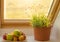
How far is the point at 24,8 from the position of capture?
9.15ft

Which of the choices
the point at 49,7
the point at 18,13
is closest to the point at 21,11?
the point at 18,13

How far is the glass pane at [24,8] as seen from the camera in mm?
2742

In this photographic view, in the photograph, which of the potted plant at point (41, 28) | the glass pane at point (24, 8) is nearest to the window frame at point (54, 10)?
the glass pane at point (24, 8)

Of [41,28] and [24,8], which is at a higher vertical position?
[24,8]

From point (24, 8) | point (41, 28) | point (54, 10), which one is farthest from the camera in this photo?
point (24, 8)

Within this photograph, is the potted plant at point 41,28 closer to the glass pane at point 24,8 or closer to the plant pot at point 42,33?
the plant pot at point 42,33

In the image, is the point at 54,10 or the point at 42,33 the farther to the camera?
the point at 54,10

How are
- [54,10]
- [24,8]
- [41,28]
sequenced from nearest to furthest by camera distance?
[41,28] → [54,10] → [24,8]

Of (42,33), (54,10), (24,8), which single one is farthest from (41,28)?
(24,8)

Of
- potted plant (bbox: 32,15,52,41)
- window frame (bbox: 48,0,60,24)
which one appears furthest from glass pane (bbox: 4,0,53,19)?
potted plant (bbox: 32,15,52,41)

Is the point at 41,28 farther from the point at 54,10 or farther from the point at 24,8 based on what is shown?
the point at 24,8

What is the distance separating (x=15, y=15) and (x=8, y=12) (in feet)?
0.39

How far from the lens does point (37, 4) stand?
2752 millimetres

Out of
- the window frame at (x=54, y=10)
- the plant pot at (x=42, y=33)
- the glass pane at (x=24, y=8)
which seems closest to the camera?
the plant pot at (x=42, y=33)
